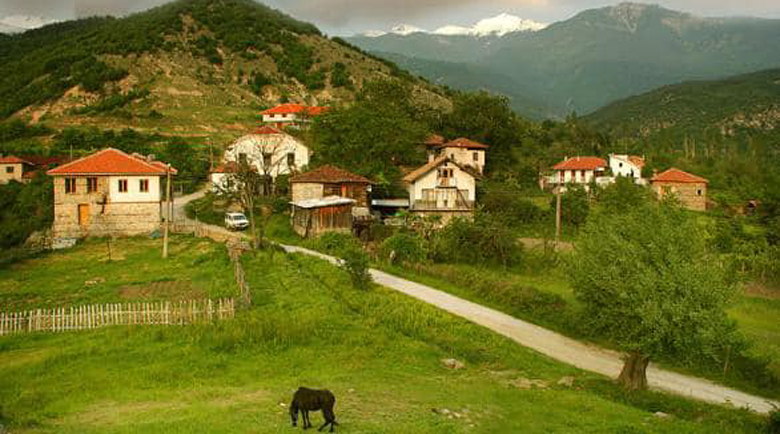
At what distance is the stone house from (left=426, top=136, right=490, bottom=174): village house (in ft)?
51.4

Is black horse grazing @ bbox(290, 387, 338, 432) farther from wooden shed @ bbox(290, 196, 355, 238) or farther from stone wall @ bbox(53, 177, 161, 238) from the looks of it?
stone wall @ bbox(53, 177, 161, 238)

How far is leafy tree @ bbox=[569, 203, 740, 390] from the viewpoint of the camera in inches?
640

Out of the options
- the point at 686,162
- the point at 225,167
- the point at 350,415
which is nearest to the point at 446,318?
the point at 350,415

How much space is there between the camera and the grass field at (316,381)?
12445mm

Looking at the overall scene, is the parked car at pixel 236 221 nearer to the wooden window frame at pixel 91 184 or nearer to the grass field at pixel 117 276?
the grass field at pixel 117 276

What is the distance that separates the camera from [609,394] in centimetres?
1644

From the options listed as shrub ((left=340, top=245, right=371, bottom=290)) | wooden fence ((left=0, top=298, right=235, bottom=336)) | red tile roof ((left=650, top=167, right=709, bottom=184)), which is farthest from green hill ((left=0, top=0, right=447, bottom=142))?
wooden fence ((left=0, top=298, right=235, bottom=336))

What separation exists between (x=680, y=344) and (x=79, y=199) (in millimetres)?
39353

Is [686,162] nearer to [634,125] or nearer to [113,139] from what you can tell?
[634,125]

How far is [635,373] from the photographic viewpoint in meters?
17.5

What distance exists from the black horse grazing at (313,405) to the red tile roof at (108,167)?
113 feet

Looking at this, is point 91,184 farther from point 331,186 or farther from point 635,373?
point 635,373

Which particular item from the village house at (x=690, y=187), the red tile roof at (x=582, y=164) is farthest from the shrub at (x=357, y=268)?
the red tile roof at (x=582, y=164)

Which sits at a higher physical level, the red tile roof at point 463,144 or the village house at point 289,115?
the village house at point 289,115
